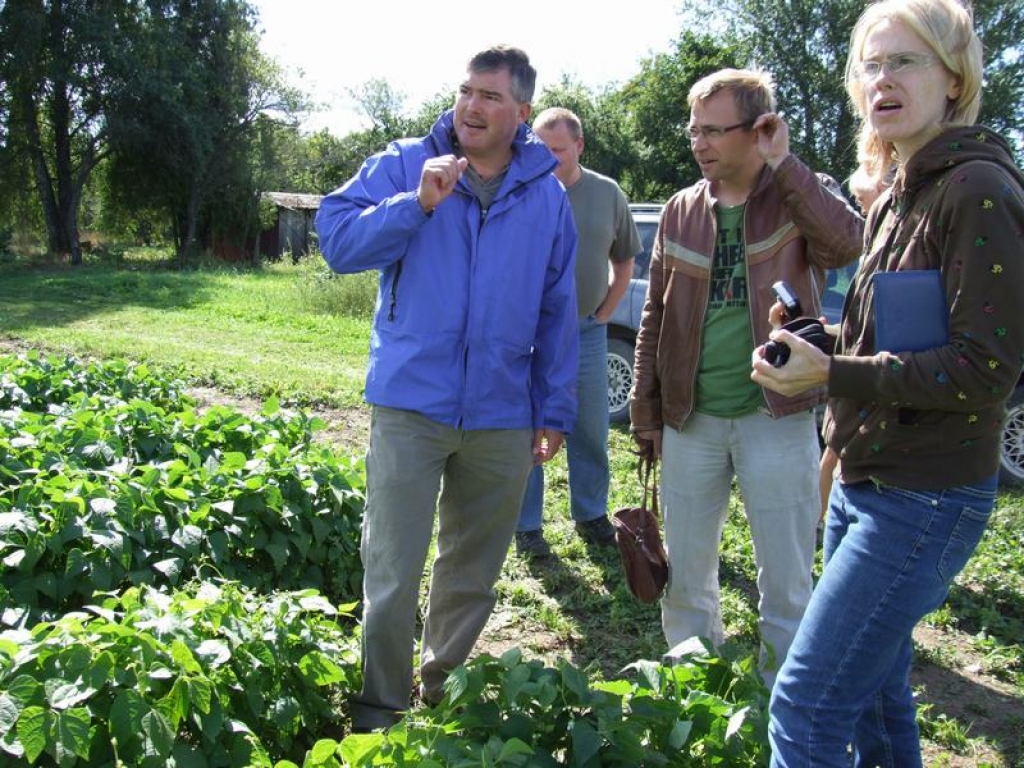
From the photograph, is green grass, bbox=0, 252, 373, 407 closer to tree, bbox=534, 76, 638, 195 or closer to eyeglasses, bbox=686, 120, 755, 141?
eyeglasses, bbox=686, 120, 755, 141

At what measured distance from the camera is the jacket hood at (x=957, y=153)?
190 cm

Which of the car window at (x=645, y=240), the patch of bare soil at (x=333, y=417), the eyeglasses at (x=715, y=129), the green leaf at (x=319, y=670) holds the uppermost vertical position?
the eyeglasses at (x=715, y=129)

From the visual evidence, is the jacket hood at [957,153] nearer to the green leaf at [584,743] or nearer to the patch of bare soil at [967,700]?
the green leaf at [584,743]

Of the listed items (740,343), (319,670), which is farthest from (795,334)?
(319,670)

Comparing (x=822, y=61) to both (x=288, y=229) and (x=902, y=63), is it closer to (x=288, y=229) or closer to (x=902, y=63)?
(x=288, y=229)

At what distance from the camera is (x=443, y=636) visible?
340 cm

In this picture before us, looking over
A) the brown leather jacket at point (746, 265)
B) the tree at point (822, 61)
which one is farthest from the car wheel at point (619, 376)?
the tree at point (822, 61)

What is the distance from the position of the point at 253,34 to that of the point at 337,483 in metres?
38.2

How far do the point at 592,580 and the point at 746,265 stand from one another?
2229 millimetres

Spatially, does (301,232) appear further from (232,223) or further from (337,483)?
(337,483)

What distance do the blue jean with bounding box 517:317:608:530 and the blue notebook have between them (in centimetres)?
315

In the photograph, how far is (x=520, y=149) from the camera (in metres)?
3.25

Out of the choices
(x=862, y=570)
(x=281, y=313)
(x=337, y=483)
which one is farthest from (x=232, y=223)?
(x=862, y=570)

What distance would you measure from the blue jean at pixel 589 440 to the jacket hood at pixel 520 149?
6.18 ft
